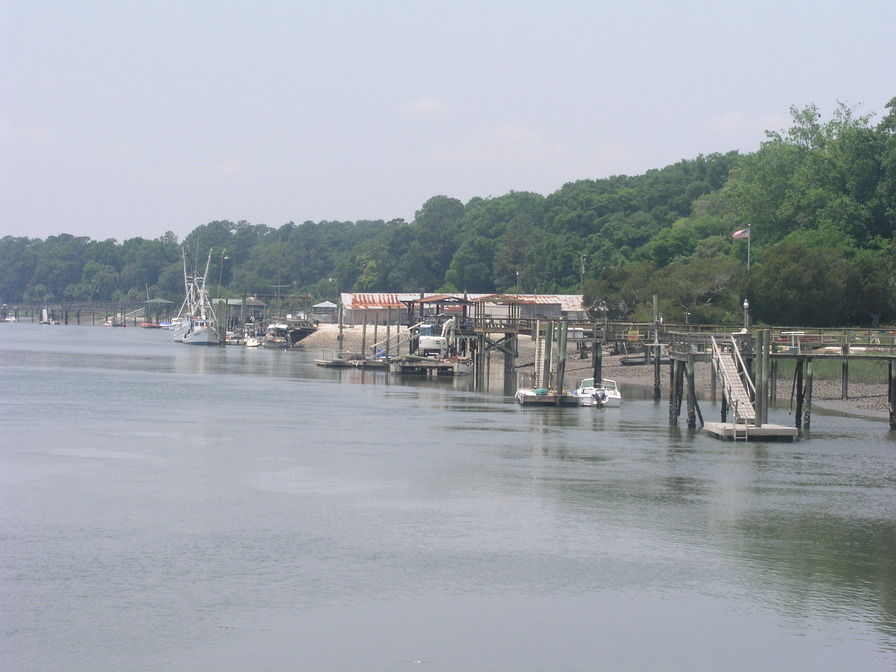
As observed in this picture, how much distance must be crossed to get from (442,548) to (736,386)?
81.5 ft

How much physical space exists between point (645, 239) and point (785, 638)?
13832 centimetres

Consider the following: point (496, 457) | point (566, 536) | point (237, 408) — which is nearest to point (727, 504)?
point (566, 536)

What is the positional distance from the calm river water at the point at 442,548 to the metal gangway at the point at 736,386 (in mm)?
1614

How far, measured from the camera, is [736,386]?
49.4 meters

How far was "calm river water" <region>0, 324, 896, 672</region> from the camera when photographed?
21.5 metres

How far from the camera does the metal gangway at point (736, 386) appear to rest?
4828cm

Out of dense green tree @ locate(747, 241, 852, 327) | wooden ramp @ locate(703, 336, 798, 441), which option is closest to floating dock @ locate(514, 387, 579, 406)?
wooden ramp @ locate(703, 336, 798, 441)

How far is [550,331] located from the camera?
65.4m

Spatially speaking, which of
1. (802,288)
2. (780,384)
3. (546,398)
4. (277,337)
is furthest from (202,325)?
(546,398)

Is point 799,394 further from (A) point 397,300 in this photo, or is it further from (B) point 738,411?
(A) point 397,300

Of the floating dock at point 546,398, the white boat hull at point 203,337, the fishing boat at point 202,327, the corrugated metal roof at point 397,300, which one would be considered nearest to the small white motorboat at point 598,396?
the floating dock at point 546,398

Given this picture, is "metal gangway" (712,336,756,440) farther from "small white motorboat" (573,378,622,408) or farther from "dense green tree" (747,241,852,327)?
"dense green tree" (747,241,852,327)

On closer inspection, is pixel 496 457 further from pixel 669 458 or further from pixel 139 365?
pixel 139 365

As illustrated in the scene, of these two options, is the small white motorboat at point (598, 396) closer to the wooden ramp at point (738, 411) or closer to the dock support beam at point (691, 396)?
the dock support beam at point (691, 396)
